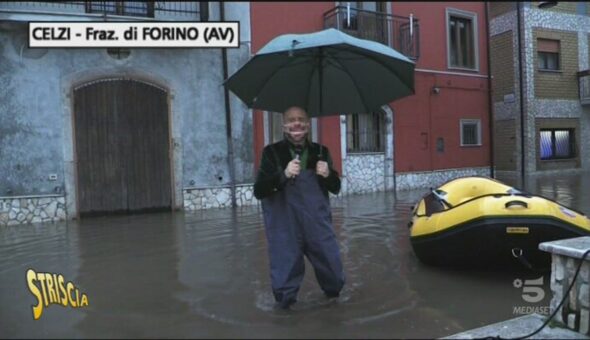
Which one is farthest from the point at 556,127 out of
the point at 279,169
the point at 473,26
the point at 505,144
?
the point at 279,169

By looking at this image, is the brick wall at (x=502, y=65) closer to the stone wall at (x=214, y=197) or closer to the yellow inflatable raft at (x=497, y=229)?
the stone wall at (x=214, y=197)

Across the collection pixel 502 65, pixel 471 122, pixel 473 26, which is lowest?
pixel 471 122

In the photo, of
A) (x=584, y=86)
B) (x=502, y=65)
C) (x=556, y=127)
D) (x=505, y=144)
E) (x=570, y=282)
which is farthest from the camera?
(x=505, y=144)

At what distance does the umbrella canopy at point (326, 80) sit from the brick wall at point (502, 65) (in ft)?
51.2

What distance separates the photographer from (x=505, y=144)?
19703 millimetres

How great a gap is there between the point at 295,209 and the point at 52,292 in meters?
2.56

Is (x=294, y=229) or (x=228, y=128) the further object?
(x=228, y=128)

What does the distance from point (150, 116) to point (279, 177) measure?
8.70 meters

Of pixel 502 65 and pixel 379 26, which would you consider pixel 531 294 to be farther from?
pixel 502 65

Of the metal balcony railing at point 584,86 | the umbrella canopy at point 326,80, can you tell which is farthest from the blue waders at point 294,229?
the metal balcony railing at point 584,86

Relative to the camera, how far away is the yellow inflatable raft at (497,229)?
4844 millimetres

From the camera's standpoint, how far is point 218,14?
12.9m

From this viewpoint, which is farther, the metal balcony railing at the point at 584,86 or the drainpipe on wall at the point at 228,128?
the metal balcony railing at the point at 584,86

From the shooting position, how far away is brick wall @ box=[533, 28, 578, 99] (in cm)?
1722
